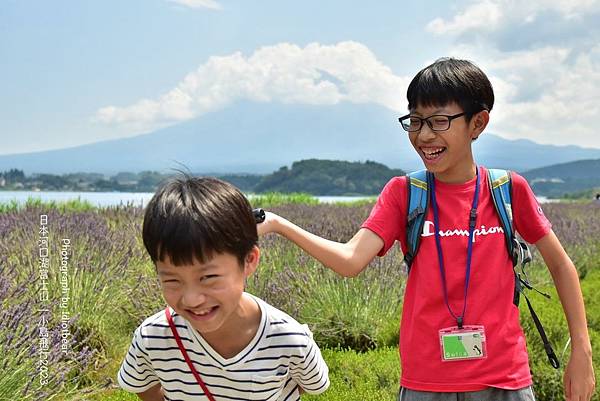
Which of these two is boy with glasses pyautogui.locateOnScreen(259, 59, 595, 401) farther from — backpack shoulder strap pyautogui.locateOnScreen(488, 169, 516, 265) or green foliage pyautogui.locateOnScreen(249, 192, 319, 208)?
green foliage pyautogui.locateOnScreen(249, 192, 319, 208)

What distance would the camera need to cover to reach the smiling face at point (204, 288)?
Result: 5.75 ft

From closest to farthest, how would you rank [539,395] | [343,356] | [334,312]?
[539,395]
[343,356]
[334,312]

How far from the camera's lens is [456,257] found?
238cm

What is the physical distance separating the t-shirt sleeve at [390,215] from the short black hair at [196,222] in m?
0.71

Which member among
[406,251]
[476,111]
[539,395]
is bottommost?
Result: [539,395]

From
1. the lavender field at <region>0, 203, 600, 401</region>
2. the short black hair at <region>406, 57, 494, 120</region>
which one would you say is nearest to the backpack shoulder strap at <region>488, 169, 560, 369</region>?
the short black hair at <region>406, 57, 494, 120</region>

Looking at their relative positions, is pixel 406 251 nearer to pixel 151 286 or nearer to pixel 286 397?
pixel 286 397

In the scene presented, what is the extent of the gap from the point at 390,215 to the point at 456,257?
0.87 ft

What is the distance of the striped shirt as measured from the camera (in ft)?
6.25

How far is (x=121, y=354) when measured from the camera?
4887 millimetres

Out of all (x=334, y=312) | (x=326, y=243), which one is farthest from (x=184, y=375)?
(x=334, y=312)

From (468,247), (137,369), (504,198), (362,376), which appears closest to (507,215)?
(504,198)

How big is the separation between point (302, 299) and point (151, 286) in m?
1.12

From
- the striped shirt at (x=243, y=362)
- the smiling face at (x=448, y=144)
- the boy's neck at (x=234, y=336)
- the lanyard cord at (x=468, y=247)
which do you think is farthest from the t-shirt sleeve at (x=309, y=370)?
the smiling face at (x=448, y=144)
